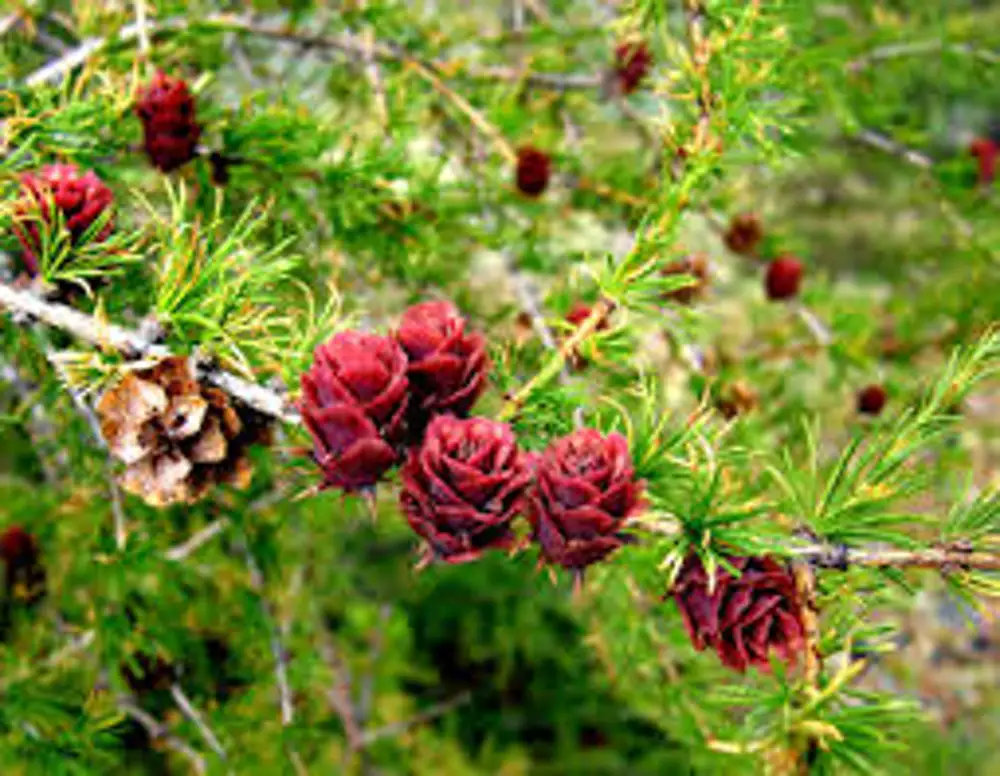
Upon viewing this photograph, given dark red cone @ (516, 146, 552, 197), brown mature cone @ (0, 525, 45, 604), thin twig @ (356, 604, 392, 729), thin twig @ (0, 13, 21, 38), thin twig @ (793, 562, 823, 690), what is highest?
thin twig @ (0, 13, 21, 38)

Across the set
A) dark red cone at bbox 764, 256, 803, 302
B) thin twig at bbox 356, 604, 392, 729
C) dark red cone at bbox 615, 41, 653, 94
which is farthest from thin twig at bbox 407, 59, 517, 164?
thin twig at bbox 356, 604, 392, 729

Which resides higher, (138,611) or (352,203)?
(352,203)

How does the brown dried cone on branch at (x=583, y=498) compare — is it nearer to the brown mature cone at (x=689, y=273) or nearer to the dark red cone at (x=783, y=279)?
the brown mature cone at (x=689, y=273)

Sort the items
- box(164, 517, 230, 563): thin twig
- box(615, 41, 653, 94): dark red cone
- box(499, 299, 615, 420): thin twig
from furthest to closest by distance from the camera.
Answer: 1. box(615, 41, 653, 94): dark red cone
2. box(164, 517, 230, 563): thin twig
3. box(499, 299, 615, 420): thin twig

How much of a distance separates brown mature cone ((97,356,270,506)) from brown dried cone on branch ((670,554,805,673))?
375 millimetres

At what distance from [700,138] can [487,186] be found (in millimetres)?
634

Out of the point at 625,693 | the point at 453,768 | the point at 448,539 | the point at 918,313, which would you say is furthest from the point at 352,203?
the point at 453,768

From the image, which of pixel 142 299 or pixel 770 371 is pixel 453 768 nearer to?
pixel 770 371

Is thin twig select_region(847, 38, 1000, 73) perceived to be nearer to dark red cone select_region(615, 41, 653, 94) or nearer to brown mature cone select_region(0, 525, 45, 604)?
dark red cone select_region(615, 41, 653, 94)

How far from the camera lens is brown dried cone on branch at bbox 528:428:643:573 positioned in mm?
554

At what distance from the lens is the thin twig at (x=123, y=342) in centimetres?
65

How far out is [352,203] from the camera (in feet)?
3.57

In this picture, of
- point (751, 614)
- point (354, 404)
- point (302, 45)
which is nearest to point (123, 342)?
point (354, 404)

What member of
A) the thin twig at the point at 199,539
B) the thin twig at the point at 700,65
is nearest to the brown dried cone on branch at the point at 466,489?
the thin twig at the point at 700,65
